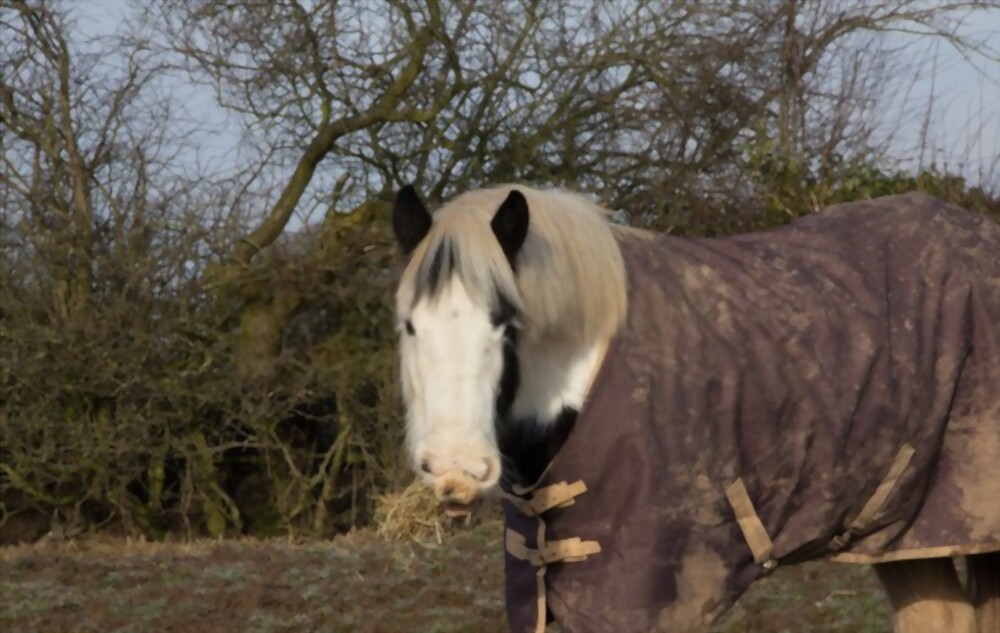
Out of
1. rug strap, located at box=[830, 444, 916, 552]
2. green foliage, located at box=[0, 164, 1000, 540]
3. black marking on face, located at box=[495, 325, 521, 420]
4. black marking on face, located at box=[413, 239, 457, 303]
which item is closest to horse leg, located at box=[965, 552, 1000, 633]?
rug strap, located at box=[830, 444, 916, 552]

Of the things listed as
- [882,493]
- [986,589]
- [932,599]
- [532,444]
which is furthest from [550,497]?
[986,589]

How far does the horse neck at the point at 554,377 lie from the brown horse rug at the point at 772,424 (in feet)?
0.15

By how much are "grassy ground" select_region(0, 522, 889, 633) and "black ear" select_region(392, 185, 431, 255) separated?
8.67ft

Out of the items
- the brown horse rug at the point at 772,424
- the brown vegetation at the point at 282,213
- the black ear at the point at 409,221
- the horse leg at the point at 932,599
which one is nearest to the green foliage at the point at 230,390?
the brown vegetation at the point at 282,213

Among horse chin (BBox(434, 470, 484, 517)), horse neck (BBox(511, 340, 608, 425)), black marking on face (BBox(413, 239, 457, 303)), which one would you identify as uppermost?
black marking on face (BBox(413, 239, 457, 303))

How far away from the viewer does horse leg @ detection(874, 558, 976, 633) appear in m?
3.83

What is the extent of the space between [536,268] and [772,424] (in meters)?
0.66

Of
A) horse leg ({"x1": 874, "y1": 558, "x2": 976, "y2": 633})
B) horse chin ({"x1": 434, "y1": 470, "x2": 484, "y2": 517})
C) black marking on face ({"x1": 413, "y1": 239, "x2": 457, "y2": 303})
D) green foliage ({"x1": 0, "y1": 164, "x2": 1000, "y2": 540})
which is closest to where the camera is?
horse chin ({"x1": 434, "y1": 470, "x2": 484, "y2": 517})

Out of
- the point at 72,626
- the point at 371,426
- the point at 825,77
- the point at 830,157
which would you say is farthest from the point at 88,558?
the point at 825,77

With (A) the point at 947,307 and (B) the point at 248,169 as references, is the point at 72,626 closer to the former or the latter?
(A) the point at 947,307

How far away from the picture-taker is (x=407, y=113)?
380 inches

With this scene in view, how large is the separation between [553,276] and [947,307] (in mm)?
1098

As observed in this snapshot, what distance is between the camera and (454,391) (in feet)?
9.57

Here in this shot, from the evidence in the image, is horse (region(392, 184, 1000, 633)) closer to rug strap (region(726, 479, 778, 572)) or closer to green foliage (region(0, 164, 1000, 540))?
rug strap (region(726, 479, 778, 572))
